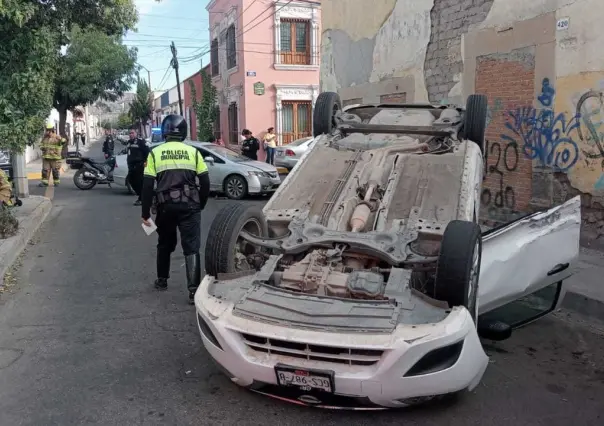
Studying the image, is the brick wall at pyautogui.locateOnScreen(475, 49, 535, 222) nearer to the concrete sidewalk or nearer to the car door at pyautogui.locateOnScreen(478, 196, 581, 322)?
the concrete sidewalk

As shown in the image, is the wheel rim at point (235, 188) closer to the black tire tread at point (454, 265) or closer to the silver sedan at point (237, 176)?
the silver sedan at point (237, 176)

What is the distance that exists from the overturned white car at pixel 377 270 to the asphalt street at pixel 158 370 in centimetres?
25

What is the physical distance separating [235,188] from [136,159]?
228 cm

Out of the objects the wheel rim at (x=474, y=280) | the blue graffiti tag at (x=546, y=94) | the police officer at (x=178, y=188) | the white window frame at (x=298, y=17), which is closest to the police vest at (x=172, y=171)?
the police officer at (x=178, y=188)

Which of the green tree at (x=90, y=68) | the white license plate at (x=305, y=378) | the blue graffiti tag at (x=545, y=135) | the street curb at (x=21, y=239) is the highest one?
the green tree at (x=90, y=68)

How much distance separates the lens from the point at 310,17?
25500 mm

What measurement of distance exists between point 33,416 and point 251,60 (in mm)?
23149

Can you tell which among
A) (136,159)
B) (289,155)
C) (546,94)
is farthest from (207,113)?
(546,94)

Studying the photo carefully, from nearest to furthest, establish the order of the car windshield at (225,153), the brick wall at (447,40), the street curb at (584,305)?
the street curb at (584,305) < the brick wall at (447,40) < the car windshield at (225,153)

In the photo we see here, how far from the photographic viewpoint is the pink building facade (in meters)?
25.2

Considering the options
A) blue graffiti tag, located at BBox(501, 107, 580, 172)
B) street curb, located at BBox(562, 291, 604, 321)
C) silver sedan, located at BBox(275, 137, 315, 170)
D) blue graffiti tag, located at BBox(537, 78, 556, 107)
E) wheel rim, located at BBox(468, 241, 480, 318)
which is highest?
blue graffiti tag, located at BBox(537, 78, 556, 107)

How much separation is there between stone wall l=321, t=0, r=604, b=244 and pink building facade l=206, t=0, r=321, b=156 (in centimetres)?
1298

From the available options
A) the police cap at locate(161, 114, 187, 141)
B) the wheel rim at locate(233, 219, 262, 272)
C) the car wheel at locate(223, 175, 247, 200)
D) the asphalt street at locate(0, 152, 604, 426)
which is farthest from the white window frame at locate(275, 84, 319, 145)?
the wheel rim at locate(233, 219, 262, 272)

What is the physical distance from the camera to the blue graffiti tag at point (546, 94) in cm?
838
